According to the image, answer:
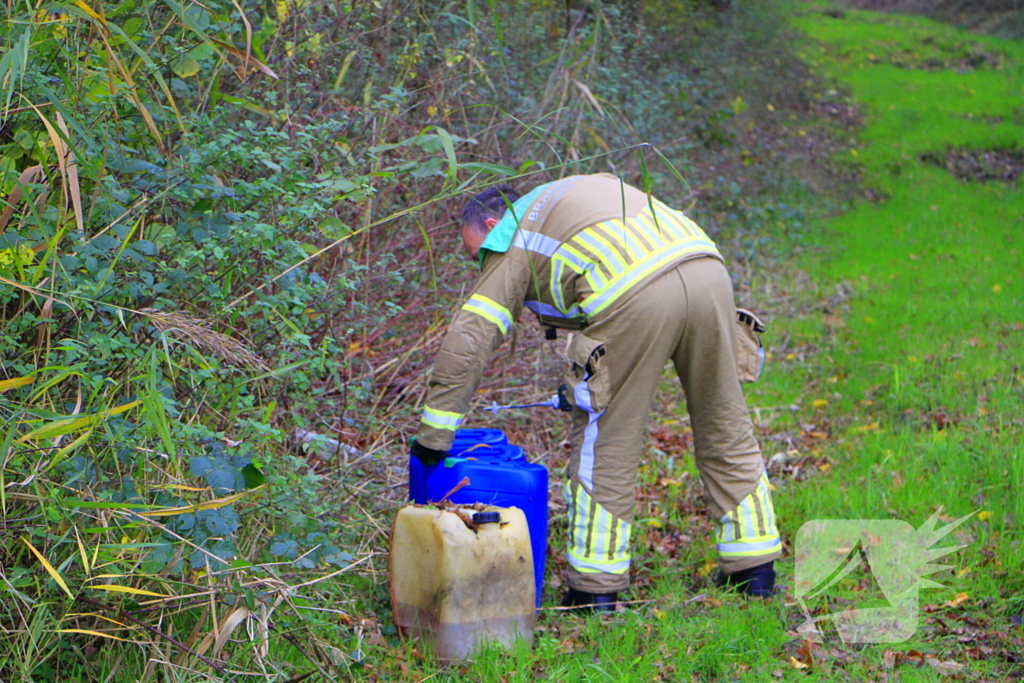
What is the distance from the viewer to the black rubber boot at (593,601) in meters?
3.62

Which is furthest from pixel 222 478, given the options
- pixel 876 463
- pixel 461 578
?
pixel 876 463

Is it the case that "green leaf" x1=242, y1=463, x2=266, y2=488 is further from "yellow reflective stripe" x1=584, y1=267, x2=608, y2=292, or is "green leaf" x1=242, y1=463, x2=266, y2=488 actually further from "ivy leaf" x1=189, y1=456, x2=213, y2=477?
"yellow reflective stripe" x1=584, y1=267, x2=608, y2=292

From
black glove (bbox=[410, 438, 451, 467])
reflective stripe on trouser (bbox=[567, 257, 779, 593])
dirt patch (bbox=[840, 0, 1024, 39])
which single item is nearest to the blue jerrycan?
black glove (bbox=[410, 438, 451, 467])

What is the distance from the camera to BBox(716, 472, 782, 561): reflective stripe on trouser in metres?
3.74

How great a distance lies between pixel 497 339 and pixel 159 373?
50.0 inches

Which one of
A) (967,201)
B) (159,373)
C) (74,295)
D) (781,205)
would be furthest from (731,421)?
(967,201)

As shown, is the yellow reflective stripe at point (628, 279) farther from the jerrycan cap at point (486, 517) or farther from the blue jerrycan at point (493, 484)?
the jerrycan cap at point (486, 517)

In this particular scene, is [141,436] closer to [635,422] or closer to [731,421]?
[635,422]

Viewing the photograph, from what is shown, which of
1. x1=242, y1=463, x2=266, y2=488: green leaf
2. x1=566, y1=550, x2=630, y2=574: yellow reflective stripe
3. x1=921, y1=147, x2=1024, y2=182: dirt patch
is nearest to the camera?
x1=242, y1=463, x2=266, y2=488: green leaf

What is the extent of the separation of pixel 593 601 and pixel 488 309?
1255mm

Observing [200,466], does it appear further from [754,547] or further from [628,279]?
[754,547]

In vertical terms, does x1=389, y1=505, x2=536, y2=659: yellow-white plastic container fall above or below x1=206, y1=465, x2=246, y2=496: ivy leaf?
below

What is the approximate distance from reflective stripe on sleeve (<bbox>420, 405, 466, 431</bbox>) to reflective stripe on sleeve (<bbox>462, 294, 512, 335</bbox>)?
1.29 feet

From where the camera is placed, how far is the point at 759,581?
374 centimetres
